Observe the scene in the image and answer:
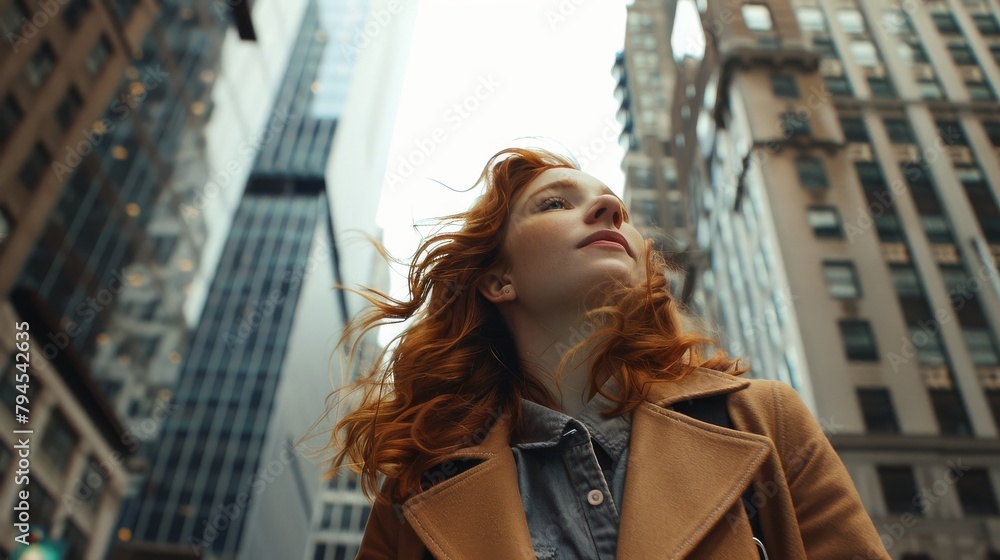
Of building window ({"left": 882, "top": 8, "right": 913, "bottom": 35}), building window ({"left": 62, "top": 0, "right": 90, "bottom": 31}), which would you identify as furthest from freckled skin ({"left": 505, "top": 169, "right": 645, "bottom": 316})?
building window ({"left": 62, "top": 0, "right": 90, "bottom": 31})

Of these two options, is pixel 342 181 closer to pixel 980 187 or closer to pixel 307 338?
pixel 307 338

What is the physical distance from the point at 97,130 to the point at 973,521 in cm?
2474

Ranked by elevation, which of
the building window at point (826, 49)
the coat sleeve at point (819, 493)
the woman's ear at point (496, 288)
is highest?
the building window at point (826, 49)

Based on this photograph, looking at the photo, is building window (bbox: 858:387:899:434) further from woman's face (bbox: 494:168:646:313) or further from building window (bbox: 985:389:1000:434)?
woman's face (bbox: 494:168:646:313)

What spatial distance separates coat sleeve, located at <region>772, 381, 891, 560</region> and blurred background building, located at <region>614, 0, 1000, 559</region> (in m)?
9.32

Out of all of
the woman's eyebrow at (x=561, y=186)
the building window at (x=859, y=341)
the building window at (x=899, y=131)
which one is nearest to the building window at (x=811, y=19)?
the building window at (x=899, y=131)

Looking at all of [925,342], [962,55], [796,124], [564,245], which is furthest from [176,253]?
[564,245]

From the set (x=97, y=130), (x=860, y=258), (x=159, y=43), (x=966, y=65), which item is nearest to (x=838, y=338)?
(x=860, y=258)

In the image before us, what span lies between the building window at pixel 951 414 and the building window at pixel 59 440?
28.1 meters

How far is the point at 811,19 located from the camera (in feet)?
47.8

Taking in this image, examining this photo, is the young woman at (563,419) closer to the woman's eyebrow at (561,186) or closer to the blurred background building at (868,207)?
the woman's eyebrow at (561,186)

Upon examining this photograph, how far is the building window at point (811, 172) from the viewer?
45.8 ft

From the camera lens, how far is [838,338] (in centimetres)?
1295

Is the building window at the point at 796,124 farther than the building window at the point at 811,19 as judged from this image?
No
